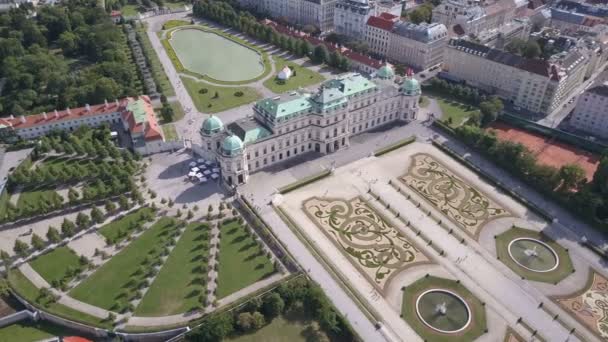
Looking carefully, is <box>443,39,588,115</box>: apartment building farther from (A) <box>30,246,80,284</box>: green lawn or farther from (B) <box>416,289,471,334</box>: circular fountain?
(A) <box>30,246,80,284</box>: green lawn

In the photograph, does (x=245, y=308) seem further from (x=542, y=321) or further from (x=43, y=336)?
(x=542, y=321)

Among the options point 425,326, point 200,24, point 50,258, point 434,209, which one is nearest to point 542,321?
point 425,326

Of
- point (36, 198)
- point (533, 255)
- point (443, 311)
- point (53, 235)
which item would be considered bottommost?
point (443, 311)

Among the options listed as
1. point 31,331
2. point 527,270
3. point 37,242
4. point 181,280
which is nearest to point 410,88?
point 527,270

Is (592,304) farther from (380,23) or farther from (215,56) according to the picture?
(215,56)

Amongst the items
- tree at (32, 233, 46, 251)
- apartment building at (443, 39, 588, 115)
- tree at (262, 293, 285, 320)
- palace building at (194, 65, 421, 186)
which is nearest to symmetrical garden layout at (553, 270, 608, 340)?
tree at (262, 293, 285, 320)
